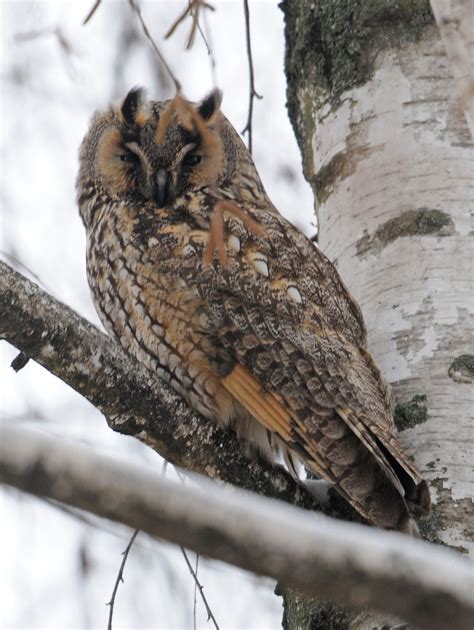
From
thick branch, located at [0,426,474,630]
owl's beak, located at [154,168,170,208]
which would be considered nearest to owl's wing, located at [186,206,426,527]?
owl's beak, located at [154,168,170,208]

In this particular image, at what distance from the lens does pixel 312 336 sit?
2141 millimetres

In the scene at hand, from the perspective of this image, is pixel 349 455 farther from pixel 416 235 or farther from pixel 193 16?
pixel 193 16

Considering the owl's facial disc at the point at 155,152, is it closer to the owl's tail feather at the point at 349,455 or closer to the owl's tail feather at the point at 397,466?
the owl's tail feather at the point at 349,455

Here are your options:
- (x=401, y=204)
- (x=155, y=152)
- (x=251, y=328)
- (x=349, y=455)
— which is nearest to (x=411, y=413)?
(x=349, y=455)

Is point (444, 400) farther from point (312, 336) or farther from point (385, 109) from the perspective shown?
point (385, 109)

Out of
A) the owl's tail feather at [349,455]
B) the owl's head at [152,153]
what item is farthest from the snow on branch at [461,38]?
the owl's head at [152,153]

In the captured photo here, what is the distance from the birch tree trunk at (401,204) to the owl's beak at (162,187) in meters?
0.37

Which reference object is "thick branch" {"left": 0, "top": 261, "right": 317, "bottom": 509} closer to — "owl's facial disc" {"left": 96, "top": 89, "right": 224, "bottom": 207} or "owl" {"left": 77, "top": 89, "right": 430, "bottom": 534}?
"owl" {"left": 77, "top": 89, "right": 430, "bottom": 534}

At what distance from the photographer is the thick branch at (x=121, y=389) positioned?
1.56 metres

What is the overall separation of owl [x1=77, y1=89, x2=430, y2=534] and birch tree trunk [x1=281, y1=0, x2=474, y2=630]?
7cm

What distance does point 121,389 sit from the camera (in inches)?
66.3

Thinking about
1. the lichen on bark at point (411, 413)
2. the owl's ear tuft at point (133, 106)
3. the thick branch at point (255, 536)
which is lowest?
the thick branch at point (255, 536)

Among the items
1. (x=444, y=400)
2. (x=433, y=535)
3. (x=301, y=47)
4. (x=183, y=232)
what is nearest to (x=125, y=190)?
(x=183, y=232)

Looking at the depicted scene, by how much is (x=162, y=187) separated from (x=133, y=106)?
1.21 ft
